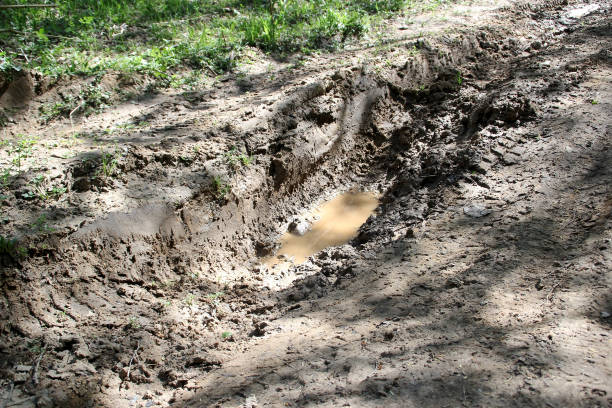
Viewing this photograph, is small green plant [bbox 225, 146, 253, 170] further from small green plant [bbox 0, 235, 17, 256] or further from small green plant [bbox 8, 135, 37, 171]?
small green plant [bbox 0, 235, 17, 256]

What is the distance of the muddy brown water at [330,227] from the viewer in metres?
5.34

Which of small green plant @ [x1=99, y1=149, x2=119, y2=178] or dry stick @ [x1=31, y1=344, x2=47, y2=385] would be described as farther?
small green plant @ [x1=99, y1=149, x2=119, y2=178]

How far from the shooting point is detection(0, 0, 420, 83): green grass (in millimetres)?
5855

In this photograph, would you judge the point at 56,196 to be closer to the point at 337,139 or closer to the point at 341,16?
the point at 337,139

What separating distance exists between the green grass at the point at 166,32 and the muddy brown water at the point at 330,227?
2532 mm

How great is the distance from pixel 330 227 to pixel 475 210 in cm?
190

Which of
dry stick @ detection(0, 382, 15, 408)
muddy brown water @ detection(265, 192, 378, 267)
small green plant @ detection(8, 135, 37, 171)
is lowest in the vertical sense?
muddy brown water @ detection(265, 192, 378, 267)

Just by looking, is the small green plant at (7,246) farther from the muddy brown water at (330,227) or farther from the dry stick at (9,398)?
the muddy brown water at (330,227)

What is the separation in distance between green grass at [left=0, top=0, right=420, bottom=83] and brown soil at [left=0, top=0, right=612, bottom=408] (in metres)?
0.58

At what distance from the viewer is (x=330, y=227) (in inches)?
224

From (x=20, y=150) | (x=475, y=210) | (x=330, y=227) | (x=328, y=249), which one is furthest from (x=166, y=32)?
(x=475, y=210)

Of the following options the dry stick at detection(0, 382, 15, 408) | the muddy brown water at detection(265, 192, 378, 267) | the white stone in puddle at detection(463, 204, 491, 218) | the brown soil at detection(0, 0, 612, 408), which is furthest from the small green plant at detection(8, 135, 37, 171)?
the white stone in puddle at detection(463, 204, 491, 218)

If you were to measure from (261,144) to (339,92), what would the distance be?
1.62 metres

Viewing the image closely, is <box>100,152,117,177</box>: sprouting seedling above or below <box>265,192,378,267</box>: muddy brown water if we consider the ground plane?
above
